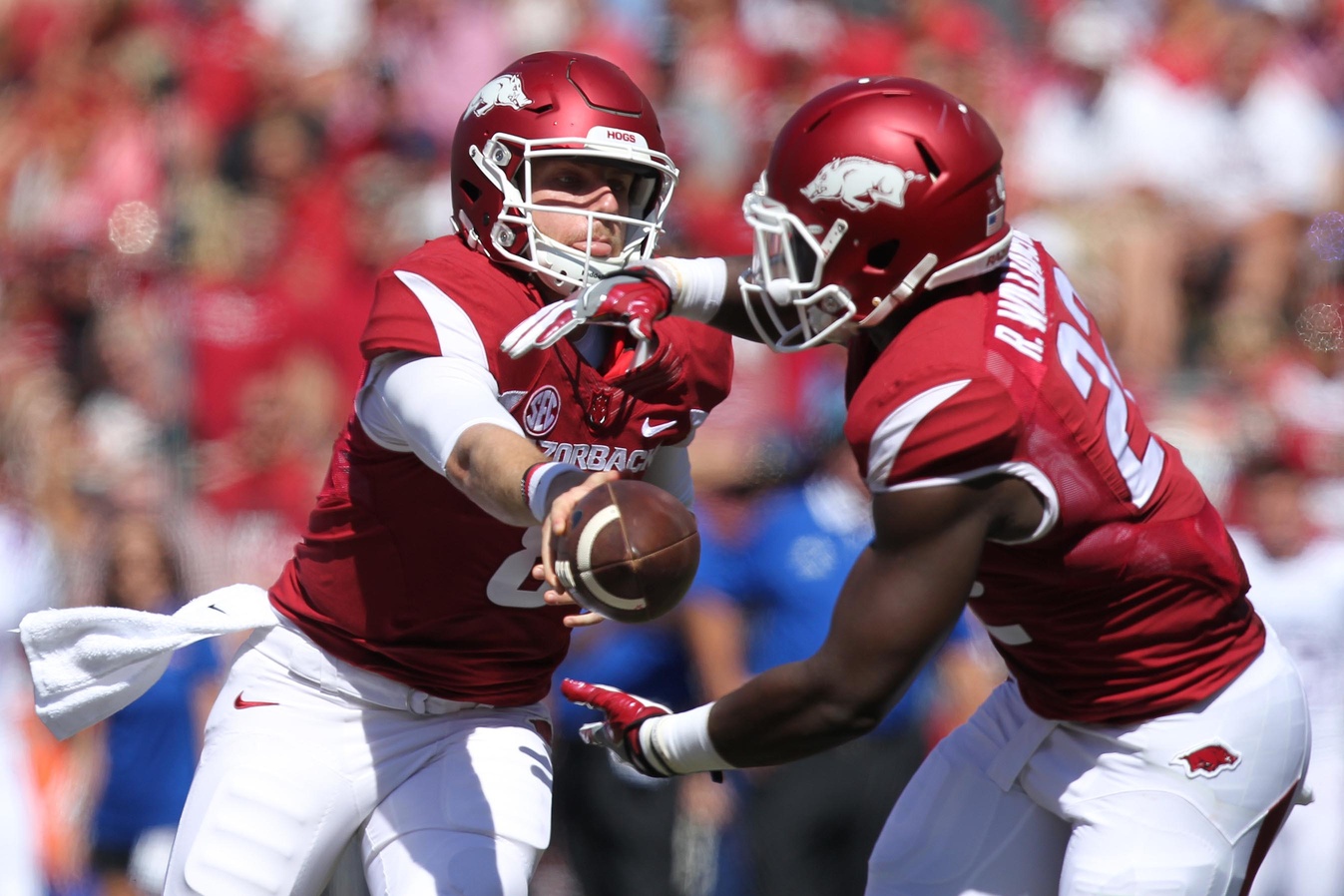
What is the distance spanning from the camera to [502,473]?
2.62 meters

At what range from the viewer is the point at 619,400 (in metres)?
3.15

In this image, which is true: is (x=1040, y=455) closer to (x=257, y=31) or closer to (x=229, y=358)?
(x=229, y=358)

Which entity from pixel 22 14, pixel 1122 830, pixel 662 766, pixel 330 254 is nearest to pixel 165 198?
pixel 330 254

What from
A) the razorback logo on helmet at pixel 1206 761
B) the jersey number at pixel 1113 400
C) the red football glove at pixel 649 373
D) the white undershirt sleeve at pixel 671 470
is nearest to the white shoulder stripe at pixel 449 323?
the red football glove at pixel 649 373

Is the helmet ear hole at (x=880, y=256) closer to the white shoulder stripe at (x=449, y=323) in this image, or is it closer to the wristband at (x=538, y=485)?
the wristband at (x=538, y=485)

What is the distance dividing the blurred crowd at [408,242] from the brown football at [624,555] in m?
2.58

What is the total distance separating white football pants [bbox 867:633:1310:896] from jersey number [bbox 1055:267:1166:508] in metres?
0.40

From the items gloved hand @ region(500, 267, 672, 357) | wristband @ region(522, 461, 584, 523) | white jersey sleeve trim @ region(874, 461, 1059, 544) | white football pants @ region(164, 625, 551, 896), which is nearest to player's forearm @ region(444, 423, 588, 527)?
wristband @ region(522, 461, 584, 523)

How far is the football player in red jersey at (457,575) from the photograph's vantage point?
3.01m

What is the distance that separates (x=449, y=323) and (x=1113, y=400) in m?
1.15

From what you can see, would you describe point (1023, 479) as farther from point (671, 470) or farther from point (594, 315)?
point (671, 470)

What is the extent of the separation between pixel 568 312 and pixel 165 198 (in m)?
→ 4.82

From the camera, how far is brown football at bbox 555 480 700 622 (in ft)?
8.17

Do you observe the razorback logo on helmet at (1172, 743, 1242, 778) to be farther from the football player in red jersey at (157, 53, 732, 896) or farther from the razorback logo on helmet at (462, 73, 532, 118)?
the razorback logo on helmet at (462, 73, 532, 118)
